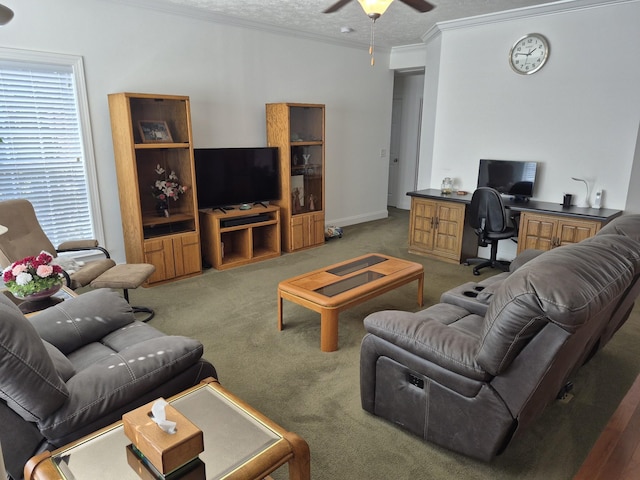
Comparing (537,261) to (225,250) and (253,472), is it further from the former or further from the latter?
(225,250)

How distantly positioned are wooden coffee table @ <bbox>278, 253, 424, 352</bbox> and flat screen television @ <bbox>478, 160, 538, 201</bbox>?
199 cm

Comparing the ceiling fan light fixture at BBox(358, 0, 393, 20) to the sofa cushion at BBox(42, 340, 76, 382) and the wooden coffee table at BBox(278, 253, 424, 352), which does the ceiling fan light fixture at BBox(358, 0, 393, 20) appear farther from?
the sofa cushion at BBox(42, 340, 76, 382)

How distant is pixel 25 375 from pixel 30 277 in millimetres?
1329

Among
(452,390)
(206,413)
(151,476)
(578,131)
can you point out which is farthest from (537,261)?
(578,131)

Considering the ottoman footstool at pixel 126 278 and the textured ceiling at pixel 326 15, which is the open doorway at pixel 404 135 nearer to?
the textured ceiling at pixel 326 15

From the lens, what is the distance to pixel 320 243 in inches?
231

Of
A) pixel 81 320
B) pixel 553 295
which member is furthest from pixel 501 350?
pixel 81 320

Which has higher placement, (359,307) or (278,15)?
(278,15)

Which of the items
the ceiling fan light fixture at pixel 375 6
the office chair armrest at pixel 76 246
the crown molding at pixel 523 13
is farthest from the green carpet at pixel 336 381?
the crown molding at pixel 523 13

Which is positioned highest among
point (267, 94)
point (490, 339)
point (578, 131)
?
point (267, 94)

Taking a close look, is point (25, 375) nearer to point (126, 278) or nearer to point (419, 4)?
point (126, 278)

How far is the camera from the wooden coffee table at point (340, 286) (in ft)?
9.91

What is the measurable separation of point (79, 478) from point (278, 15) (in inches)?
187

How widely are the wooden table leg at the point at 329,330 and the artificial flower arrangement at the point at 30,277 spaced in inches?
68.1
